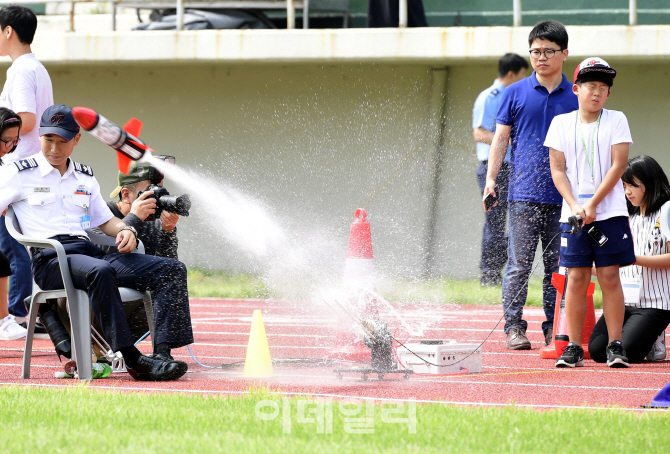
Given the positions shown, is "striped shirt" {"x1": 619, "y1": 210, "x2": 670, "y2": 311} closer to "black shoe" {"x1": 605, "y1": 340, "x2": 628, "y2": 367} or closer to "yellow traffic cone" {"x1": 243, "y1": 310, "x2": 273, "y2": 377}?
"black shoe" {"x1": 605, "y1": 340, "x2": 628, "y2": 367}

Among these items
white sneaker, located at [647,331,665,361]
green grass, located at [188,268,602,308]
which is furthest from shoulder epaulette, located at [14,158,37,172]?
green grass, located at [188,268,602,308]

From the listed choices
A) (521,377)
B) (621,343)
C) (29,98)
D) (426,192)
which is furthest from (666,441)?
(426,192)

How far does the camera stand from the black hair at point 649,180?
22.3 ft

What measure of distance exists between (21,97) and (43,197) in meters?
1.89

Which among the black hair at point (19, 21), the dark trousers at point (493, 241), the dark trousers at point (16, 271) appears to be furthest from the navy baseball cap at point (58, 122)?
the dark trousers at point (493, 241)

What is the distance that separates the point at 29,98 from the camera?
7.55 m

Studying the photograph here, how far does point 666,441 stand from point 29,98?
5657 mm

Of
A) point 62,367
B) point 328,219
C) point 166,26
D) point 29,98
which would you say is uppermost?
point 166,26

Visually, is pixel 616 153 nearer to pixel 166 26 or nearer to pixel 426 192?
pixel 426 192

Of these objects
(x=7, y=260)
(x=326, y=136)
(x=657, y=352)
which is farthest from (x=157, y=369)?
(x=326, y=136)

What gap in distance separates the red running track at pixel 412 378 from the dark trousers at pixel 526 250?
13.9 inches

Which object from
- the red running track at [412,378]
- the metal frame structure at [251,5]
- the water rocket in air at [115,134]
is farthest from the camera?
the metal frame structure at [251,5]

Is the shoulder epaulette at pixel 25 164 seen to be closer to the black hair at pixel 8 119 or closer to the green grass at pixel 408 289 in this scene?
the black hair at pixel 8 119

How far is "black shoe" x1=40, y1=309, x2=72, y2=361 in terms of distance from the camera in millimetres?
6129
